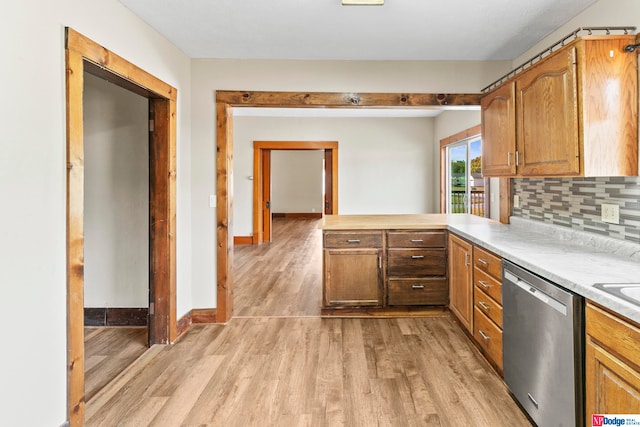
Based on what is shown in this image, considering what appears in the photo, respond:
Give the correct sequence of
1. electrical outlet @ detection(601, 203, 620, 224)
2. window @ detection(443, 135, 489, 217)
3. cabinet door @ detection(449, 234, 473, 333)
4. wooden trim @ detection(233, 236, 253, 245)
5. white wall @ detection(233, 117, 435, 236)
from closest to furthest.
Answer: electrical outlet @ detection(601, 203, 620, 224), cabinet door @ detection(449, 234, 473, 333), window @ detection(443, 135, 489, 217), white wall @ detection(233, 117, 435, 236), wooden trim @ detection(233, 236, 253, 245)

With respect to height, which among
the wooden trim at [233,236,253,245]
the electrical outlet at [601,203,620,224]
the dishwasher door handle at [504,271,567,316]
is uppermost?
the electrical outlet at [601,203,620,224]

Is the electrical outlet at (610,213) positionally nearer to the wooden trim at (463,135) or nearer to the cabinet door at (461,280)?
the cabinet door at (461,280)

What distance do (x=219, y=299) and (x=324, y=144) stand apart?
431 centimetres

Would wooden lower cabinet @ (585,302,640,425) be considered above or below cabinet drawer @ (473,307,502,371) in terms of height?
above

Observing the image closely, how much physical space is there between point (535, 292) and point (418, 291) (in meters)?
1.66

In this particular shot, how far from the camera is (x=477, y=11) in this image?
93.6 inches

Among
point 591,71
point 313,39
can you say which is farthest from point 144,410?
point 591,71

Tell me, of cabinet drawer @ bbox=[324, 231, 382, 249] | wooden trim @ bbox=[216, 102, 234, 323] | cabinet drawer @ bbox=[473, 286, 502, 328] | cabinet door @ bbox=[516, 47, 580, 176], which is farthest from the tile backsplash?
wooden trim @ bbox=[216, 102, 234, 323]

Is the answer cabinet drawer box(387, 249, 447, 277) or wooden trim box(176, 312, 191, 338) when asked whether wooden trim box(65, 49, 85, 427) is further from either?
cabinet drawer box(387, 249, 447, 277)

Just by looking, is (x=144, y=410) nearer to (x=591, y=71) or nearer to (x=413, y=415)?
(x=413, y=415)

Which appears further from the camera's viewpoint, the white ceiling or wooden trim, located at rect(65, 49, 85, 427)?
the white ceiling

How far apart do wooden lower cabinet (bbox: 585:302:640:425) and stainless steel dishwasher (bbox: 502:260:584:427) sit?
0.04 metres

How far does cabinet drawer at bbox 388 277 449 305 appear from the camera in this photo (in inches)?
132

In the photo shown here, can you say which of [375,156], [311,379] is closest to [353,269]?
[311,379]
